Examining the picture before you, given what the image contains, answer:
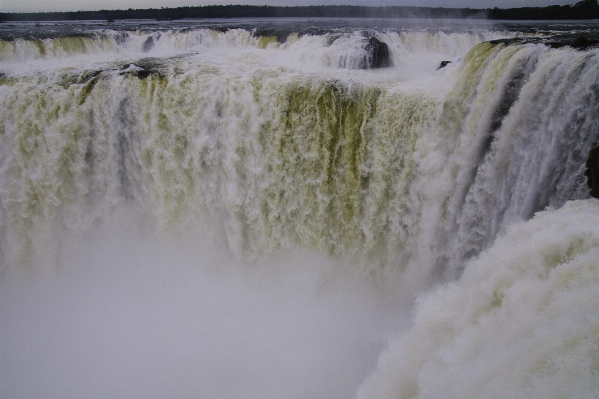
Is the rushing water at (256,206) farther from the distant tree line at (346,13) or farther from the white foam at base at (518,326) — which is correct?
the distant tree line at (346,13)

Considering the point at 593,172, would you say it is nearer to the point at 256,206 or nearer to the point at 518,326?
the point at 518,326

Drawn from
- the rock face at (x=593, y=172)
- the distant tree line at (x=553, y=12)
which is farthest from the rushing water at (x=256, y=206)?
the distant tree line at (x=553, y=12)

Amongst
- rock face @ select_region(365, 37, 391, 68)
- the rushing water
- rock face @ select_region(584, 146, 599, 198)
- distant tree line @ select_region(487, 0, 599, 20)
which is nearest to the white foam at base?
rock face @ select_region(584, 146, 599, 198)

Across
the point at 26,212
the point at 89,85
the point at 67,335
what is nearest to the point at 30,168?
the point at 26,212

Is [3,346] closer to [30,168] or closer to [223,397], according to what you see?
[30,168]

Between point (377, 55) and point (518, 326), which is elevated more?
point (377, 55)

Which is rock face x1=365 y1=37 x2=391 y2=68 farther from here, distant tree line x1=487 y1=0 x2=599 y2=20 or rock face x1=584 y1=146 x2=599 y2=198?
distant tree line x1=487 y1=0 x2=599 y2=20

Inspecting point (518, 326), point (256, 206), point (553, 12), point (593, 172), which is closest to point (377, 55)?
point (256, 206)

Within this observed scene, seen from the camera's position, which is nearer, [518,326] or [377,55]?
[518,326]
